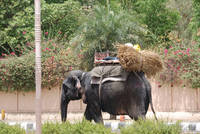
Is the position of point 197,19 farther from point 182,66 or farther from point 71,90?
point 71,90

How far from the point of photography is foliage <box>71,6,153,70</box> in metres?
16.9

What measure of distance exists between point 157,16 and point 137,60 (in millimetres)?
17476

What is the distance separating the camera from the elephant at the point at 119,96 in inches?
363

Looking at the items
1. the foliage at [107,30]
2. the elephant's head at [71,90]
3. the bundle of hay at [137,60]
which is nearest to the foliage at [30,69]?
the foliage at [107,30]

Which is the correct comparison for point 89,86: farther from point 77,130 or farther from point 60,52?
point 60,52

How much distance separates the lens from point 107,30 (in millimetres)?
16891

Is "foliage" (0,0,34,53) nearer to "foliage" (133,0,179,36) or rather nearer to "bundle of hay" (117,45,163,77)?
"foliage" (133,0,179,36)

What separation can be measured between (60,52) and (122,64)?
1007cm

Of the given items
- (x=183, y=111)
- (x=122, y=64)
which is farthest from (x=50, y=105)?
(x=122, y=64)

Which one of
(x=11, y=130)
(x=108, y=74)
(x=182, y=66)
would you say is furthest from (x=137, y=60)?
(x=182, y=66)

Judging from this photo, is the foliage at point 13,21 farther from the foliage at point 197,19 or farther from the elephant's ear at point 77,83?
the elephant's ear at point 77,83

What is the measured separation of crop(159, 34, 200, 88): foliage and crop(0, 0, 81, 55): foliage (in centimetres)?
501

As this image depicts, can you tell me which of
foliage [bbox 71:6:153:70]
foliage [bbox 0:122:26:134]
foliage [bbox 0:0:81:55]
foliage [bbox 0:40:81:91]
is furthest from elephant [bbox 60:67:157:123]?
foliage [bbox 0:0:81:55]

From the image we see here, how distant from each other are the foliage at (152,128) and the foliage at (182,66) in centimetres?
1027
